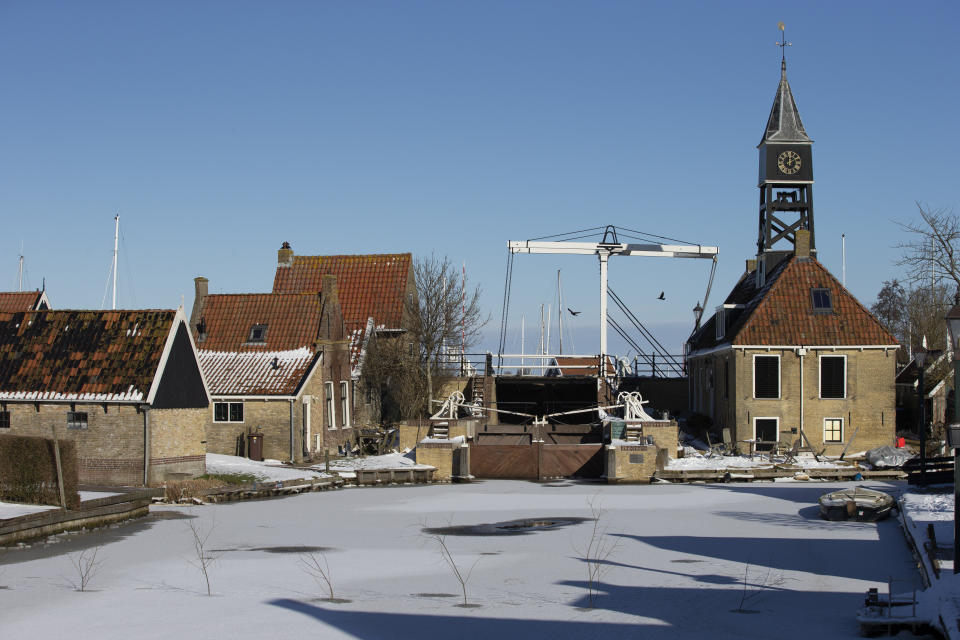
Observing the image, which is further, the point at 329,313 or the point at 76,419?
the point at 329,313

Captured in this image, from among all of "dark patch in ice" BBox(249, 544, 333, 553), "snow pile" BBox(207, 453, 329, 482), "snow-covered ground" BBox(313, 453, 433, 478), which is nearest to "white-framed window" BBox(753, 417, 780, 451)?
"snow-covered ground" BBox(313, 453, 433, 478)

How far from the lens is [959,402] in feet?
67.9

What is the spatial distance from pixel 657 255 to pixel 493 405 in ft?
33.4

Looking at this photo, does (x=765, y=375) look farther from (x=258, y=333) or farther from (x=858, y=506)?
(x=258, y=333)

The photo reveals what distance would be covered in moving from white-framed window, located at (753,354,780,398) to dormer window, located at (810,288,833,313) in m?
2.71

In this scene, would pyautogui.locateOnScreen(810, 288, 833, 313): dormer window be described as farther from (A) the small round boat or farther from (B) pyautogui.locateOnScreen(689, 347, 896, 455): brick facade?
(A) the small round boat

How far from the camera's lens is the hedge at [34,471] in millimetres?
20812

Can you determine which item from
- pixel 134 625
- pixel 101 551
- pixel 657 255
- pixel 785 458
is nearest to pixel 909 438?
pixel 785 458

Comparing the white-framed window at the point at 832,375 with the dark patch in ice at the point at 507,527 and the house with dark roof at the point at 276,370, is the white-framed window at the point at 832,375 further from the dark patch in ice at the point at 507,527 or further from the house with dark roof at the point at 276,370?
the house with dark roof at the point at 276,370

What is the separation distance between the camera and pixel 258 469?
30.5 m

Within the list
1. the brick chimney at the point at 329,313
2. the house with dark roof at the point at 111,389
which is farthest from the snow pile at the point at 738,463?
the house with dark roof at the point at 111,389

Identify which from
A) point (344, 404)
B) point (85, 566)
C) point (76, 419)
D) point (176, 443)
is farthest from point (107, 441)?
point (344, 404)

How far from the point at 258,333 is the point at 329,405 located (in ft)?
12.3

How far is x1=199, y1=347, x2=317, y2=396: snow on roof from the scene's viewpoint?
1359 inches
